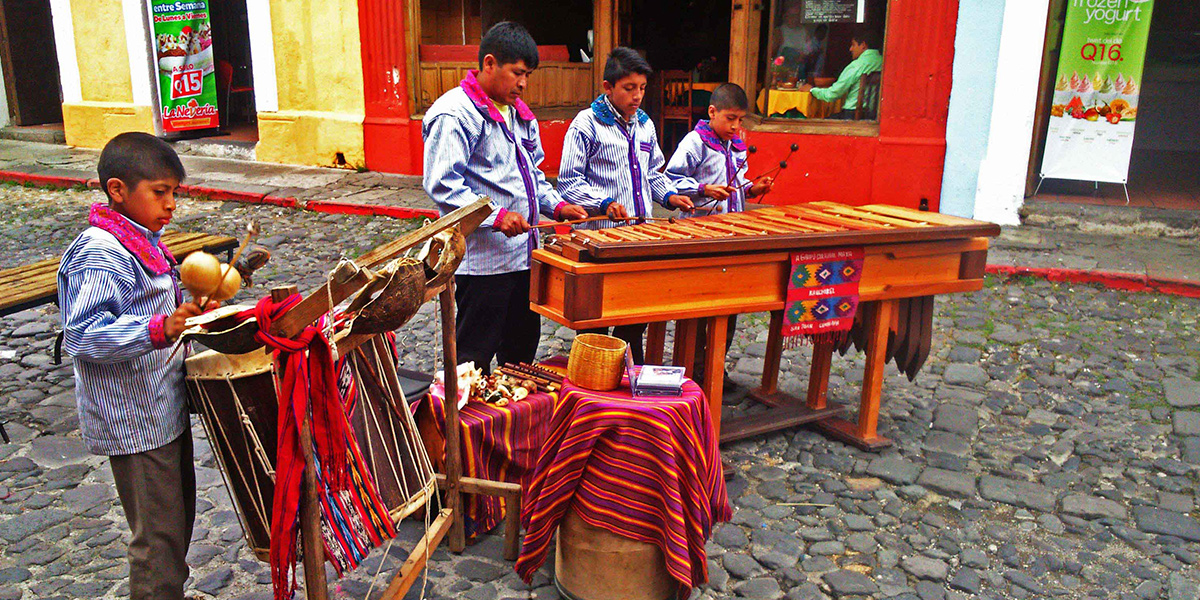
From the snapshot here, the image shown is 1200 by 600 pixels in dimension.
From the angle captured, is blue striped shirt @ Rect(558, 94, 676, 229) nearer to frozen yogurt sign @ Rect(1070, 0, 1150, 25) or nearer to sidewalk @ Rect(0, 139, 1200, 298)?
sidewalk @ Rect(0, 139, 1200, 298)

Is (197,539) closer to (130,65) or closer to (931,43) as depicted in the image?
(931,43)

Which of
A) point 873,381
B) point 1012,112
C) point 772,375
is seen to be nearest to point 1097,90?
point 1012,112

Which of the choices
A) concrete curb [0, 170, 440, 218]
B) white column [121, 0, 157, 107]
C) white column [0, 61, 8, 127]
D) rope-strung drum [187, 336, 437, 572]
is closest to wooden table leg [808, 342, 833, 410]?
rope-strung drum [187, 336, 437, 572]

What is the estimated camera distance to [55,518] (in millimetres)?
3656

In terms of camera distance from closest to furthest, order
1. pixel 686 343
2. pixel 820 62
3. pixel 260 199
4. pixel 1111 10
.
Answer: pixel 686 343 < pixel 1111 10 < pixel 820 62 < pixel 260 199

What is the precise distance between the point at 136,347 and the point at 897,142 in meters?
7.30

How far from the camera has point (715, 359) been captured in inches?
157

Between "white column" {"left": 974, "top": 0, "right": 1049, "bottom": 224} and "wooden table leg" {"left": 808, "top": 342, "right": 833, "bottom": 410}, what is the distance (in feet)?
14.8

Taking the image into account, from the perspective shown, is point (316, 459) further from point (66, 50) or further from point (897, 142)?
point (66, 50)

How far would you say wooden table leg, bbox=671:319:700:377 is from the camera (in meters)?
4.10

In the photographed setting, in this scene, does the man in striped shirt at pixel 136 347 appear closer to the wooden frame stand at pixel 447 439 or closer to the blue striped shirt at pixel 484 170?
the wooden frame stand at pixel 447 439

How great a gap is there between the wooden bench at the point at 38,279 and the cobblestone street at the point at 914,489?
21.6 inches

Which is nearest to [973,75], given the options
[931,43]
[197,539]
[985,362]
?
[931,43]

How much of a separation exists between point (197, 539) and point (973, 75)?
7173 millimetres
